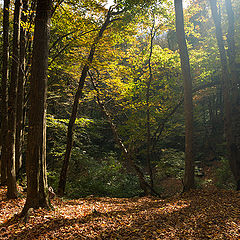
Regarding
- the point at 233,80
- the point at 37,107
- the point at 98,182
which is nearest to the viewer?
the point at 37,107

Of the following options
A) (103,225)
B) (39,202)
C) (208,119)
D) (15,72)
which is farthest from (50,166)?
(208,119)

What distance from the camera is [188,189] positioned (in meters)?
6.24

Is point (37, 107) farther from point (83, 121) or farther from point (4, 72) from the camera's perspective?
point (83, 121)

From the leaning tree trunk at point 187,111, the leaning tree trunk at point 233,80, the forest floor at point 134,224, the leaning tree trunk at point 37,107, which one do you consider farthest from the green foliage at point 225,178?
the leaning tree trunk at point 37,107

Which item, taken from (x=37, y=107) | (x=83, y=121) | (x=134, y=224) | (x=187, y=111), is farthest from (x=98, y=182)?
(x=37, y=107)

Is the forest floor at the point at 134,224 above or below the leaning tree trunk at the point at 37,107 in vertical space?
below

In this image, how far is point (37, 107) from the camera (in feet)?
13.1

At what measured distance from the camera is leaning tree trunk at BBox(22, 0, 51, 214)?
398 centimetres

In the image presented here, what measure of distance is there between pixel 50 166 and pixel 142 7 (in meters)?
9.43

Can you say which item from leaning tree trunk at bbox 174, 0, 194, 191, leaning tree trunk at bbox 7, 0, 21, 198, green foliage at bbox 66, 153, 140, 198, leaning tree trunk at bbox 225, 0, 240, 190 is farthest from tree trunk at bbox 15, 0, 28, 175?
leaning tree trunk at bbox 225, 0, 240, 190

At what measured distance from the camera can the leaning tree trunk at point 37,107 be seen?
3980 millimetres

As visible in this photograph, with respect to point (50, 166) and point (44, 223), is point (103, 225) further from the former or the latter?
point (50, 166)

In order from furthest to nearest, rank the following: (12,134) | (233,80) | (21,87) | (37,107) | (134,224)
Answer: (233,80)
(21,87)
(12,134)
(37,107)
(134,224)

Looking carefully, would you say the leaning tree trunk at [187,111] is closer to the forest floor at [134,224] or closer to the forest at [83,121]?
the forest at [83,121]
